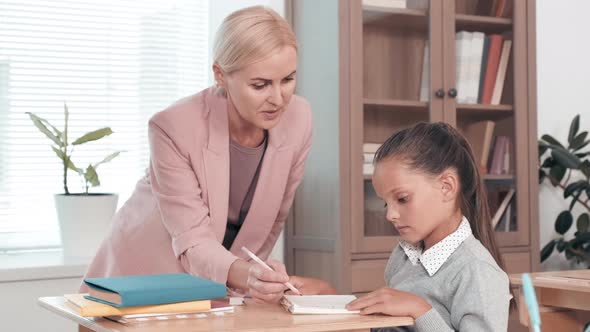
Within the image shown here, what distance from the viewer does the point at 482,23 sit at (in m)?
3.54

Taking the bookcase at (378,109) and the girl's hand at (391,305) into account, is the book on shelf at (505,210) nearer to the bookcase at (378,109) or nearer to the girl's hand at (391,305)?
the bookcase at (378,109)

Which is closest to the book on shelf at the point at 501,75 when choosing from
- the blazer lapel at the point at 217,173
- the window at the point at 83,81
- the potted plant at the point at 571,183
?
the potted plant at the point at 571,183

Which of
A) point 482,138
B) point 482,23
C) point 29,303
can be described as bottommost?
point 29,303

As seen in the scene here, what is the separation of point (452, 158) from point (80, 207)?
5.21 ft

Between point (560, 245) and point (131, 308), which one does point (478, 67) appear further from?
point (131, 308)

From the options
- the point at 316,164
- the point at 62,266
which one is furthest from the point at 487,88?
the point at 62,266

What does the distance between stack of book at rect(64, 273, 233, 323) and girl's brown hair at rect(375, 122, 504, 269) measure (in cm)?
58

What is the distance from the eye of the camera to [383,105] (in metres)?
3.32

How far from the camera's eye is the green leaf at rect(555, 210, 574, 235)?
3984mm

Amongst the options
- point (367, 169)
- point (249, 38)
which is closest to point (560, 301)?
point (367, 169)

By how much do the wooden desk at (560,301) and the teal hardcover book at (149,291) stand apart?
1202 millimetres

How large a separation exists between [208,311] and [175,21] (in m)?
2.18

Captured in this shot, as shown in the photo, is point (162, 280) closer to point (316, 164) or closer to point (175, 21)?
point (316, 164)

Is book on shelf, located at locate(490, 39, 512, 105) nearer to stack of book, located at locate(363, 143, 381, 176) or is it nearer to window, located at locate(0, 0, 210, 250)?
stack of book, located at locate(363, 143, 381, 176)
